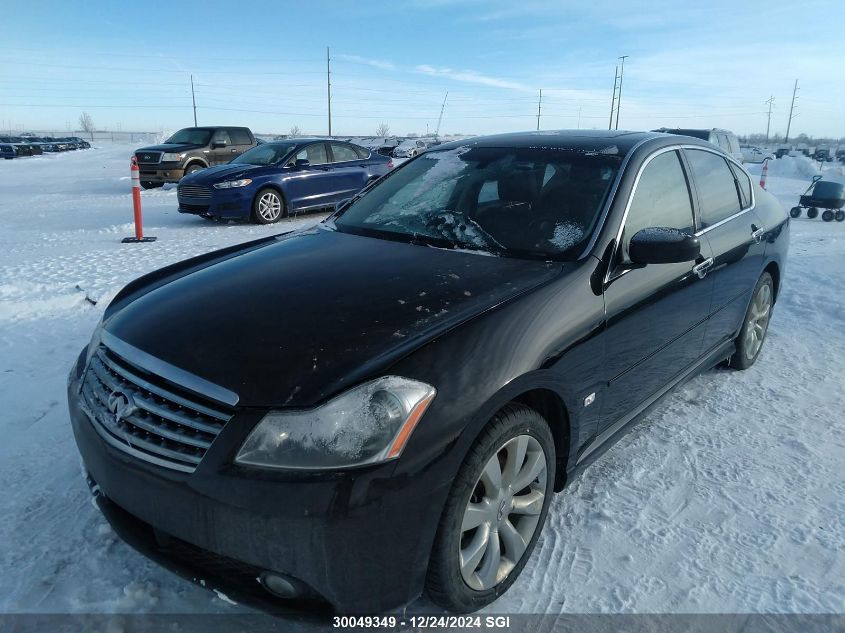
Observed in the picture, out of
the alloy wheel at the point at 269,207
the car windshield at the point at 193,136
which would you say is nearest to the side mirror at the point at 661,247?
the alloy wheel at the point at 269,207

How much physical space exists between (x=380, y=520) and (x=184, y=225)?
9.76 meters

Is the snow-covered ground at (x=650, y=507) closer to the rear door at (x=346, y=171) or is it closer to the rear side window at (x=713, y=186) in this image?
the rear side window at (x=713, y=186)

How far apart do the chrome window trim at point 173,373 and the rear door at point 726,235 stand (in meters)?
2.69

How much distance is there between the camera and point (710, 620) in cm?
207

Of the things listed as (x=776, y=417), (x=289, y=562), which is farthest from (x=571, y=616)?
(x=776, y=417)

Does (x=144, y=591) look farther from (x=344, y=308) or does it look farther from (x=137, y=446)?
(x=344, y=308)

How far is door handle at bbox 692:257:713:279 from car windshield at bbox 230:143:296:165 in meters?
8.86

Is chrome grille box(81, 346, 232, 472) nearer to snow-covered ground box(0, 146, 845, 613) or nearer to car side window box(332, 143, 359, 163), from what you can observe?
snow-covered ground box(0, 146, 845, 613)

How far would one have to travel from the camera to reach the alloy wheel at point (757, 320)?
4.14 m

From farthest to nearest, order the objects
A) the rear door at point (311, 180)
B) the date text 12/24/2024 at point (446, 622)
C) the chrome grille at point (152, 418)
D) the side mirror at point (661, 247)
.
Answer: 1. the rear door at point (311, 180)
2. the side mirror at point (661, 247)
3. the date text 12/24/2024 at point (446, 622)
4. the chrome grille at point (152, 418)

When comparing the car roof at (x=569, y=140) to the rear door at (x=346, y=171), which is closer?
the car roof at (x=569, y=140)

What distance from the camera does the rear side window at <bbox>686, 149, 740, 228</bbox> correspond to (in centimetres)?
348

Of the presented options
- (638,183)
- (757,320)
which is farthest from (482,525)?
(757,320)

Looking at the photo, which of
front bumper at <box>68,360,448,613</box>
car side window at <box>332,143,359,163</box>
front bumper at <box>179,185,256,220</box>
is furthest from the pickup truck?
front bumper at <box>68,360,448,613</box>
